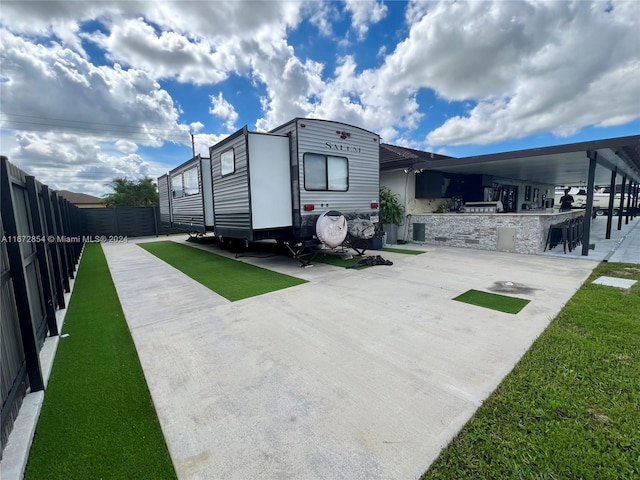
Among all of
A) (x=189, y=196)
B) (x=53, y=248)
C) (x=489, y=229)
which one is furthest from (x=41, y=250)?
(x=489, y=229)

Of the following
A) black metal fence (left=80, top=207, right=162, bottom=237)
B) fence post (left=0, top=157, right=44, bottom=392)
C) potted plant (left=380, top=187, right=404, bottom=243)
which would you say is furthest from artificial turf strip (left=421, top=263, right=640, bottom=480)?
black metal fence (left=80, top=207, right=162, bottom=237)

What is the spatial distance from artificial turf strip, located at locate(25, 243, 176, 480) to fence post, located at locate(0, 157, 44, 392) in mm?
226

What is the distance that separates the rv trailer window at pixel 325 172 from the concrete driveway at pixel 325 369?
2861 mm

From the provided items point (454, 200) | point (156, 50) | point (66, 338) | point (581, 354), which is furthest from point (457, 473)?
point (156, 50)

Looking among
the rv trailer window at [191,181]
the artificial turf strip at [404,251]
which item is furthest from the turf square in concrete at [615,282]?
the rv trailer window at [191,181]

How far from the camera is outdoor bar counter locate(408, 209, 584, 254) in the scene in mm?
8828

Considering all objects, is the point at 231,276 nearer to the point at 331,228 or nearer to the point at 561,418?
the point at 331,228

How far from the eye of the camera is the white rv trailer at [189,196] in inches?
376

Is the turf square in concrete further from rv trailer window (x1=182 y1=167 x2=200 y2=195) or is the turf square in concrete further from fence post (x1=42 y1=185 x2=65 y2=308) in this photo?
rv trailer window (x1=182 y1=167 x2=200 y2=195)

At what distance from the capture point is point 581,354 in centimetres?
285

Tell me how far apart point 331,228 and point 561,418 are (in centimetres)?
555

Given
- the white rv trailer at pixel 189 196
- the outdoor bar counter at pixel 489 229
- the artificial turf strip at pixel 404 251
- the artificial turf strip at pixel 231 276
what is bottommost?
the artificial turf strip at pixel 231 276

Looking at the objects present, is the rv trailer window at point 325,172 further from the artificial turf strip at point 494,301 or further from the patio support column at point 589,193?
the patio support column at point 589,193

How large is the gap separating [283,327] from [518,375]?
8.46 feet
